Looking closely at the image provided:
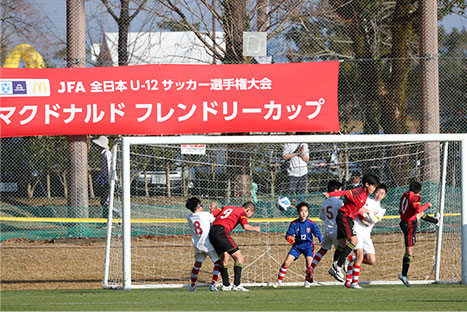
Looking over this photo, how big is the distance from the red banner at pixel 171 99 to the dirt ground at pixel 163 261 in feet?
6.27

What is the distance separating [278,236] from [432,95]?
12.4 ft

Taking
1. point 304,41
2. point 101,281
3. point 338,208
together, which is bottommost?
point 101,281

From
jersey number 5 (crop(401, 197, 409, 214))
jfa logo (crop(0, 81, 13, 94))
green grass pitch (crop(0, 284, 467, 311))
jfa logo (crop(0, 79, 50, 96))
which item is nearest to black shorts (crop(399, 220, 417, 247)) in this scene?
jersey number 5 (crop(401, 197, 409, 214))

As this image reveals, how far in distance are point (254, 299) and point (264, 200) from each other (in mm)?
4547

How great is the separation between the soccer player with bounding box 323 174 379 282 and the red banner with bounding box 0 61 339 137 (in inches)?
121

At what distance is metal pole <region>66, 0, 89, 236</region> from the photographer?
1261 cm

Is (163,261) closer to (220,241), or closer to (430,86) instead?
(220,241)

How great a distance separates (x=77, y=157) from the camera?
41.5ft

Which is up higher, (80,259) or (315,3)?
(315,3)

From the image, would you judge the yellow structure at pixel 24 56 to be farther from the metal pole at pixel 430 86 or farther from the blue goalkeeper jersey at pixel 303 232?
the blue goalkeeper jersey at pixel 303 232

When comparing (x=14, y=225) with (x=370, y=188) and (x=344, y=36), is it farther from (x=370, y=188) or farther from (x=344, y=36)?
(x=344, y=36)

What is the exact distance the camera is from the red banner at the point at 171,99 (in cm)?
1238

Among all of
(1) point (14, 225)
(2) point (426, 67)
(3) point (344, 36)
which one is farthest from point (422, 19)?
(1) point (14, 225)

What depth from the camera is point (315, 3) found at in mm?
14820
